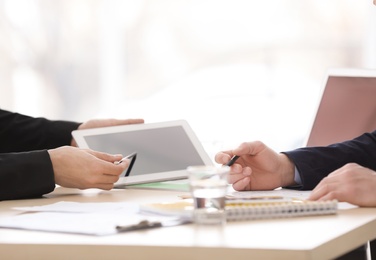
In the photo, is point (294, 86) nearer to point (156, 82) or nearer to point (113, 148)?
point (156, 82)

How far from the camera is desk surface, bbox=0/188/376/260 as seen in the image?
118 centimetres

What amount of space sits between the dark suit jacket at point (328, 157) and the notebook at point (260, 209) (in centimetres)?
A: 47

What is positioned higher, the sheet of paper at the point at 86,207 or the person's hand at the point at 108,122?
the person's hand at the point at 108,122

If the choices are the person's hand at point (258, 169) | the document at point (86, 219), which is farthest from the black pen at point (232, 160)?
the document at point (86, 219)

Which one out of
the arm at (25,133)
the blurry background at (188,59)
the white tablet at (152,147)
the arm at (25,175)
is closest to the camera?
the arm at (25,175)

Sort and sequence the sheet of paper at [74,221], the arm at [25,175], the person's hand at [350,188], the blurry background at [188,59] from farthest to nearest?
the blurry background at [188,59] < the arm at [25,175] < the person's hand at [350,188] < the sheet of paper at [74,221]

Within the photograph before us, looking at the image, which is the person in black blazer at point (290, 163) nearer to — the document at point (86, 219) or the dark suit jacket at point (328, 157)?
the dark suit jacket at point (328, 157)

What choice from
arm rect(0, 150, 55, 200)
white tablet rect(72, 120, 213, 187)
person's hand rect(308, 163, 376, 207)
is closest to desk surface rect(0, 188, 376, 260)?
person's hand rect(308, 163, 376, 207)

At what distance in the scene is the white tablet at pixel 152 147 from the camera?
2078 mm

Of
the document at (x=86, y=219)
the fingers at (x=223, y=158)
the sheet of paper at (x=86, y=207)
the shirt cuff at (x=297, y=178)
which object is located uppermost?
the fingers at (x=223, y=158)

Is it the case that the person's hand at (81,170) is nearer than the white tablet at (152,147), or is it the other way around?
the person's hand at (81,170)

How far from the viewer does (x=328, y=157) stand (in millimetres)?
2016

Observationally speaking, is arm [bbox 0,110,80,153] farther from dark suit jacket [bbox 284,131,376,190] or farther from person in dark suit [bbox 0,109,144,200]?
dark suit jacket [bbox 284,131,376,190]

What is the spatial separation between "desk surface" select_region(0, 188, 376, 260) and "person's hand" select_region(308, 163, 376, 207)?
13cm
